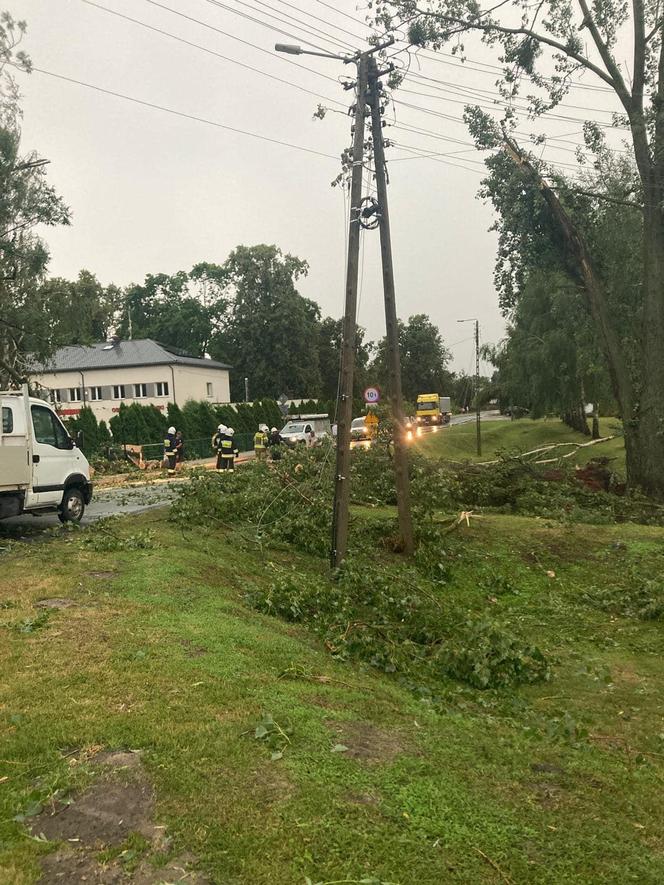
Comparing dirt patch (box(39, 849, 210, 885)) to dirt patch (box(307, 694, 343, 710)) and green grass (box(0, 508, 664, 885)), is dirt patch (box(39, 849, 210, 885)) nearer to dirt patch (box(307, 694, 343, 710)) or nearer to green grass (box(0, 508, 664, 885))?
green grass (box(0, 508, 664, 885))

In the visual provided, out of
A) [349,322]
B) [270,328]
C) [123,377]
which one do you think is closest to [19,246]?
[349,322]

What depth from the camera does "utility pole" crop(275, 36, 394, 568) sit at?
403 inches

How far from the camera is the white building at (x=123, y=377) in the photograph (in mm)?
51875

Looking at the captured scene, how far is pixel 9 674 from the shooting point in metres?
5.16

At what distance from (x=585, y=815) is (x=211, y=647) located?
3.05 m

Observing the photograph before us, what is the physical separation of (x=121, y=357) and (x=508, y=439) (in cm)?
2757

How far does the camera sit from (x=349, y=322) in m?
10.3

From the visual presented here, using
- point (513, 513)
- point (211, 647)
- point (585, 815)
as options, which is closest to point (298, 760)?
point (585, 815)

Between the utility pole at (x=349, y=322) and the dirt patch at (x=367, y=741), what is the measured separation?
5604mm

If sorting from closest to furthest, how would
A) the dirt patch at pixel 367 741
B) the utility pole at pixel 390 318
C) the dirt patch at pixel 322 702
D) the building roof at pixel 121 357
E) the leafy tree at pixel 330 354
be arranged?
the dirt patch at pixel 367 741 < the dirt patch at pixel 322 702 < the utility pole at pixel 390 318 < the building roof at pixel 121 357 < the leafy tree at pixel 330 354

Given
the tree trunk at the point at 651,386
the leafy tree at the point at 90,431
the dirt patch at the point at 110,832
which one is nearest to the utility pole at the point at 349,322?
the dirt patch at the point at 110,832

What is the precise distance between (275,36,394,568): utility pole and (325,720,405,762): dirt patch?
18.4 ft

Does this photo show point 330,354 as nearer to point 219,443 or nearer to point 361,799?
point 219,443

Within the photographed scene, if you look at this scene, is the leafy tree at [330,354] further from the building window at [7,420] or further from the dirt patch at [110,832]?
the dirt patch at [110,832]
